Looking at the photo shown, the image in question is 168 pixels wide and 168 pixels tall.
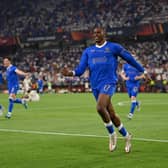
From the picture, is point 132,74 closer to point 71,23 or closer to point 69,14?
point 71,23

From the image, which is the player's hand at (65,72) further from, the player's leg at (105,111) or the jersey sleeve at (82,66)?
the player's leg at (105,111)

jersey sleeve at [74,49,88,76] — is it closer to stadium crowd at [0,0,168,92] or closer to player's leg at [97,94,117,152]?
player's leg at [97,94,117,152]

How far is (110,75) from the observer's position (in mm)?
11070

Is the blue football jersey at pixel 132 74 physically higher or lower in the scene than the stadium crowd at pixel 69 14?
lower

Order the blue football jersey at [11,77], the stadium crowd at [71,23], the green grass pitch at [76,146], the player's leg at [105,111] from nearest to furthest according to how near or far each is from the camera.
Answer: the green grass pitch at [76,146], the player's leg at [105,111], the blue football jersey at [11,77], the stadium crowd at [71,23]

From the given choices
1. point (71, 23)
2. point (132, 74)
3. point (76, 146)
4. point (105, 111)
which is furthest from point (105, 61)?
point (71, 23)

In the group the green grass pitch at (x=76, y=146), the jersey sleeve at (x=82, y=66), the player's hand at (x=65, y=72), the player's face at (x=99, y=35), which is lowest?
the green grass pitch at (x=76, y=146)

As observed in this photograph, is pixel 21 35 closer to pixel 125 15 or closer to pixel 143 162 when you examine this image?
pixel 125 15

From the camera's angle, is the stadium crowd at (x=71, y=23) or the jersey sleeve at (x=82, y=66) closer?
the jersey sleeve at (x=82, y=66)

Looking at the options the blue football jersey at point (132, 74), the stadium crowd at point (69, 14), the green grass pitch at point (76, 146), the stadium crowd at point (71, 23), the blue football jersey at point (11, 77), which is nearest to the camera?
the green grass pitch at point (76, 146)

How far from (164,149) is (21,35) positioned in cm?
5026

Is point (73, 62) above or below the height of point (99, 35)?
above

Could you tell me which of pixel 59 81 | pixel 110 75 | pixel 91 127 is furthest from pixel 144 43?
pixel 110 75

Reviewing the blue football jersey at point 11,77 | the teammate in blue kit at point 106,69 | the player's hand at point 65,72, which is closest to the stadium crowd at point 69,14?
the blue football jersey at point 11,77
